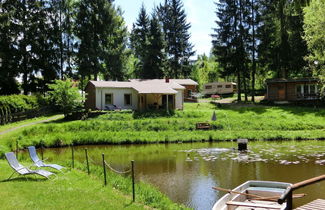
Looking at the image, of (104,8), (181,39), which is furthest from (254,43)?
(104,8)

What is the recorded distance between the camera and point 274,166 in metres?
16.3

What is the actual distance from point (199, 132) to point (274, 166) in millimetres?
12085

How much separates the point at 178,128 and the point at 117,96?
11641 millimetres

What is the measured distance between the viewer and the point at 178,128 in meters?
29.4

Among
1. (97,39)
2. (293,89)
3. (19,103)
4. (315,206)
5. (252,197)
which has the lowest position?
(252,197)

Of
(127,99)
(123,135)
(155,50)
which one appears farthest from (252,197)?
(155,50)

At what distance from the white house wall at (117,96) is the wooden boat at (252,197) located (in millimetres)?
28354

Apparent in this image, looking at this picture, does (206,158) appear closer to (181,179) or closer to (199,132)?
(181,179)

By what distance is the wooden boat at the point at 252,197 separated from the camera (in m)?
8.80

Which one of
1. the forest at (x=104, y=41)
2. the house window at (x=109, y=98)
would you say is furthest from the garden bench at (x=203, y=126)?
the forest at (x=104, y=41)

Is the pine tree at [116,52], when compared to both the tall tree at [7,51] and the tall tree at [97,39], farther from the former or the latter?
the tall tree at [7,51]

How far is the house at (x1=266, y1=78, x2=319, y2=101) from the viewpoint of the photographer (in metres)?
40.2

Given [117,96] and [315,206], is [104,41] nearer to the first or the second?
[117,96]

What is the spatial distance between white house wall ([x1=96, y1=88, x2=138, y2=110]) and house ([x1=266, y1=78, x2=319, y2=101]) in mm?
18352
